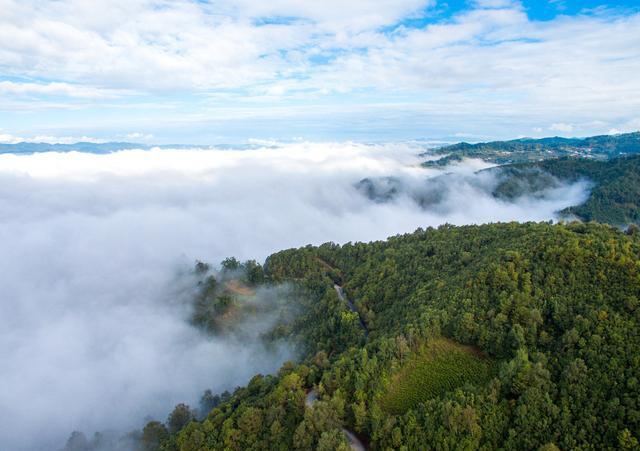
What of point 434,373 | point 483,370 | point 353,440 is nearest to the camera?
point 353,440

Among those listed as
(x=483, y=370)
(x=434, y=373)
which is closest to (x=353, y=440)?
(x=434, y=373)

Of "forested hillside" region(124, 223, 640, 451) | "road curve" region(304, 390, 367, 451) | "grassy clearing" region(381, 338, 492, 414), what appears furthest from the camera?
"grassy clearing" region(381, 338, 492, 414)

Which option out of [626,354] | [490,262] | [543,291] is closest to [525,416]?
[626,354]

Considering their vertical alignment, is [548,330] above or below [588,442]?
above

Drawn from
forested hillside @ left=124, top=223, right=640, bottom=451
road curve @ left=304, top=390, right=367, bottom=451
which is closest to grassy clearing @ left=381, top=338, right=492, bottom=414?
forested hillside @ left=124, top=223, right=640, bottom=451

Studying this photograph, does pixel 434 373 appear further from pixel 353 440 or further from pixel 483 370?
pixel 353 440

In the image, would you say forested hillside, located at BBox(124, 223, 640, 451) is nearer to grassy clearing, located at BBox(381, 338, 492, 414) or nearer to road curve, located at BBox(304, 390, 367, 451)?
grassy clearing, located at BBox(381, 338, 492, 414)

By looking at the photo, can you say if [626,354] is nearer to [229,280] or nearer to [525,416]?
[525,416]
